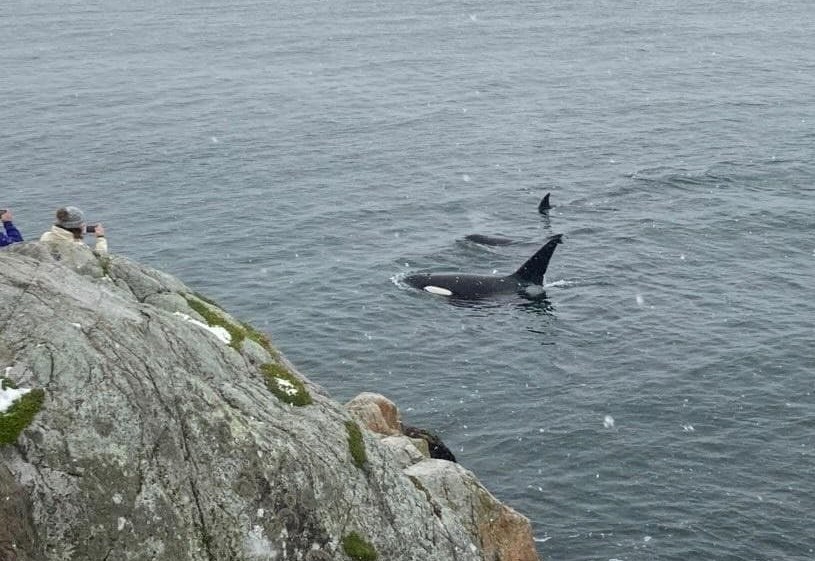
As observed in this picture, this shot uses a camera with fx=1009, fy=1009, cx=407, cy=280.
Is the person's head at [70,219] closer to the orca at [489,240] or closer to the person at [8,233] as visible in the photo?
the person at [8,233]

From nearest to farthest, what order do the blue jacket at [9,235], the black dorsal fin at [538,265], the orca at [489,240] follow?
the blue jacket at [9,235], the black dorsal fin at [538,265], the orca at [489,240]

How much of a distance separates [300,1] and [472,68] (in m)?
59.2

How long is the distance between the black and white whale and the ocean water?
79 centimetres

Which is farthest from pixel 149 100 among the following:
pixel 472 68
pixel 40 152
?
pixel 472 68

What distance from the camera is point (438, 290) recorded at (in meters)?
44.7

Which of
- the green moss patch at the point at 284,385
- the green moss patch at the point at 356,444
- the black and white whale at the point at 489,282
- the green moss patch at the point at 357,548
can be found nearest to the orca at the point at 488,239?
the black and white whale at the point at 489,282

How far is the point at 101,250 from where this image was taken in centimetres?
1956

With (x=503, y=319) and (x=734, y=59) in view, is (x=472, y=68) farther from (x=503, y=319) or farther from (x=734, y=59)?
(x=503, y=319)

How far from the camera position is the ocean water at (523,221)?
3134cm

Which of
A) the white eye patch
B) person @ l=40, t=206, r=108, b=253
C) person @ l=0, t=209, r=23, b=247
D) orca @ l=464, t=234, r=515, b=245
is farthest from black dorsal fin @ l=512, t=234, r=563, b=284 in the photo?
person @ l=40, t=206, r=108, b=253

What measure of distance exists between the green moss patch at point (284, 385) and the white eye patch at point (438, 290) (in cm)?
2633

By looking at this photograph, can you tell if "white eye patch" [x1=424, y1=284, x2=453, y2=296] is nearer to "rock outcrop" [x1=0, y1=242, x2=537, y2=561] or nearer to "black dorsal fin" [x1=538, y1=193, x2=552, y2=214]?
"black dorsal fin" [x1=538, y1=193, x2=552, y2=214]

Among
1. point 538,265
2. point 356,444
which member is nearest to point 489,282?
point 538,265

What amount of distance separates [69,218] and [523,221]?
39.5 metres
